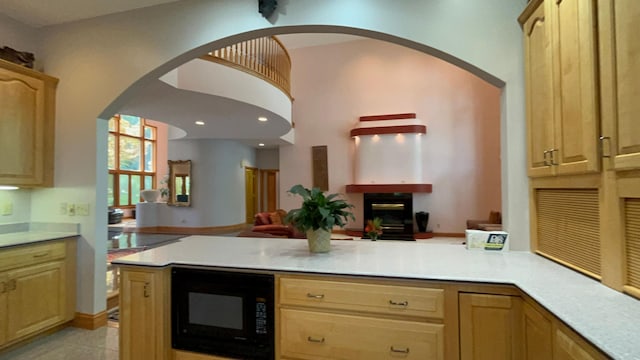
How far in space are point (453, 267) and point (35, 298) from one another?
322 centimetres

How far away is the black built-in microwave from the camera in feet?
A: 5.80

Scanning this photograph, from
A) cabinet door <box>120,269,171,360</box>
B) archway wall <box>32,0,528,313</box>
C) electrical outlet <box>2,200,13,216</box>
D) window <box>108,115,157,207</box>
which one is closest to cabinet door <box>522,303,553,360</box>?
archway wall <box>32,0,528,313</box>

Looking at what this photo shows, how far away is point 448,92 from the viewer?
330 inches

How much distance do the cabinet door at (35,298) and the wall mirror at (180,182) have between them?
6.30 m

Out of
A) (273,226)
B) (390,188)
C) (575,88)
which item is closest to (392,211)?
(390,188)

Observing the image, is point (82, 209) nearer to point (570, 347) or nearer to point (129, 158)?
point (570, 347)

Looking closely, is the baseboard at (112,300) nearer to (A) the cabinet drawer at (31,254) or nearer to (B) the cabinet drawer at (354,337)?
(A) the cabinet drawer at (31,254)

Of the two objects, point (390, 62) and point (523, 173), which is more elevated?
point (390, 62)

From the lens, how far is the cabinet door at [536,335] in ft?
4.00

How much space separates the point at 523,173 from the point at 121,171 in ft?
45.5

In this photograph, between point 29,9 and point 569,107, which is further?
point 29,9

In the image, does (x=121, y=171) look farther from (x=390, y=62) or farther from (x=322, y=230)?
(x=322, y=230)

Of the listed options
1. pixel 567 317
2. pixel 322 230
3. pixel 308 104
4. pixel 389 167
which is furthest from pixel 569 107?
pixel 308 104

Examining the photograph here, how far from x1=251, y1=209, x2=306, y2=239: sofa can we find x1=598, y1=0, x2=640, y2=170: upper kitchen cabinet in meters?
4.60
